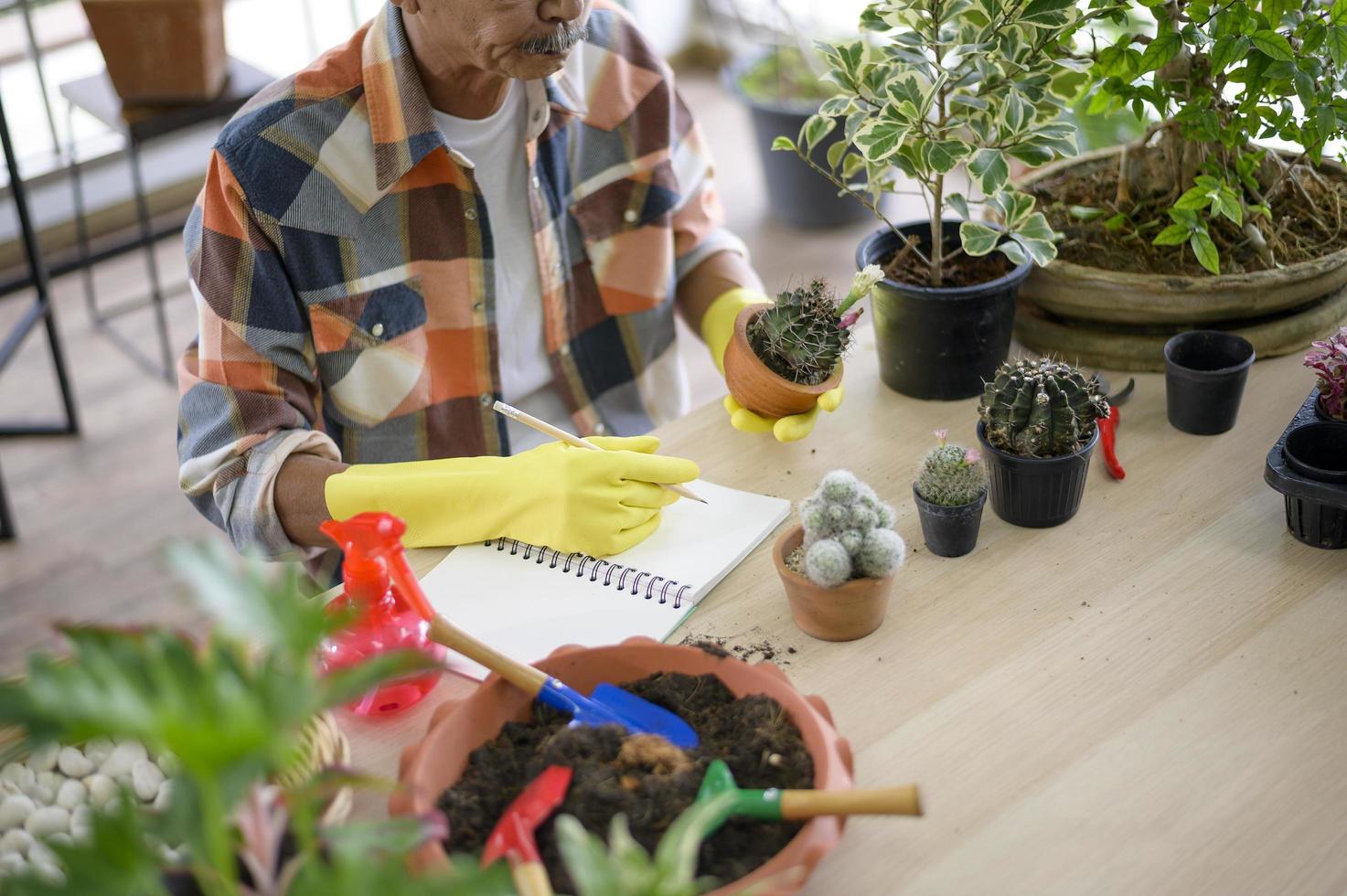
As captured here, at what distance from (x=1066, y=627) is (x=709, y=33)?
12.6 ft

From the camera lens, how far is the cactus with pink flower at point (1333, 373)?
51.4 inches

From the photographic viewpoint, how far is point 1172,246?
1.57m

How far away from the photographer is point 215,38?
282 centimetres

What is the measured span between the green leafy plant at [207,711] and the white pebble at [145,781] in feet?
0.97

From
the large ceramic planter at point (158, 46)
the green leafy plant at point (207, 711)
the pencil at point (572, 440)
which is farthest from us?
the large ceramic planter at point (158, 46)

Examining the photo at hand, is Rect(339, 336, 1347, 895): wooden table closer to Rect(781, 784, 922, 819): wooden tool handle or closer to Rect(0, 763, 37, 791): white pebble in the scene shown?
Rect(781, 784, 922, 819): wooden tool handle

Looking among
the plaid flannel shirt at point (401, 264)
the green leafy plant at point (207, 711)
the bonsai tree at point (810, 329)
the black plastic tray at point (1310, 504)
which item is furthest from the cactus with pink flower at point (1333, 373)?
the green leafy plant at point (207, 711)

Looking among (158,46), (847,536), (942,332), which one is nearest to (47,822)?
(847,536)

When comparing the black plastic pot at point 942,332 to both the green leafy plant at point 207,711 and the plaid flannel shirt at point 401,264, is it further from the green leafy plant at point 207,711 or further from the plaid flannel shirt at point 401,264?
the green leafy plant at point 207,711

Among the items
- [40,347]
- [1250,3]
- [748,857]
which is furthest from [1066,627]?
[40,347]

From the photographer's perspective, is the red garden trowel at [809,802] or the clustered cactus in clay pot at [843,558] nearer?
the red garden trowel at [809,802]

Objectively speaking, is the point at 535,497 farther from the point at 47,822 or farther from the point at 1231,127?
the point at 1231,127

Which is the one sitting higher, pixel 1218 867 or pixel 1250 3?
pixel 1250 3

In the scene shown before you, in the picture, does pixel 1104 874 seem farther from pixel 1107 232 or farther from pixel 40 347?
pixel 40 347
